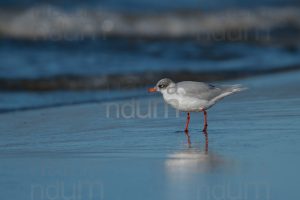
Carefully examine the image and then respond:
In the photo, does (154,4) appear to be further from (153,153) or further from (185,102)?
(153,153)

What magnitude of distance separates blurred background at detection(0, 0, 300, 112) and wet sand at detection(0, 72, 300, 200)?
195 centimetres

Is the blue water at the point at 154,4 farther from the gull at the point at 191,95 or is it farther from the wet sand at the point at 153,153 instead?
the gull at the point at 191,95

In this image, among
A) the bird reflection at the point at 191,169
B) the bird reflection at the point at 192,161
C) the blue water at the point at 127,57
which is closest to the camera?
the bird reflection at the point at 191,169

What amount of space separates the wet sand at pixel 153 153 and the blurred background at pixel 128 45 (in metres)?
1.95

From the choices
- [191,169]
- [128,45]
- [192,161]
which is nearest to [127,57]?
[128,45]

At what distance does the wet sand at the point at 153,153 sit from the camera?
15.3 feet

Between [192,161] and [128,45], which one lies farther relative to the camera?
[128,45]

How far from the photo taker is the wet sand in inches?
184

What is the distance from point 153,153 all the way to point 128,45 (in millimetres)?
9278

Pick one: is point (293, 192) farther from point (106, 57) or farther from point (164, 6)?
point (164, 6)

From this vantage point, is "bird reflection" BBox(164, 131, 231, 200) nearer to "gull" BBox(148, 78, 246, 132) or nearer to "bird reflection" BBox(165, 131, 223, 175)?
"bird reflection" BBox(165, 131, 223, 175)

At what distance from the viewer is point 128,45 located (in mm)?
14844

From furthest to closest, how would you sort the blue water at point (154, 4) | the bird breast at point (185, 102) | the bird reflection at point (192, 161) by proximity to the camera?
the blue water at point (154, 4), the bird breast at point (185, 102), the bird reflection at point (192, 161)

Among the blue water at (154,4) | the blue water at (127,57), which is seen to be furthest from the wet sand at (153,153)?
the blue water at (154,4)
